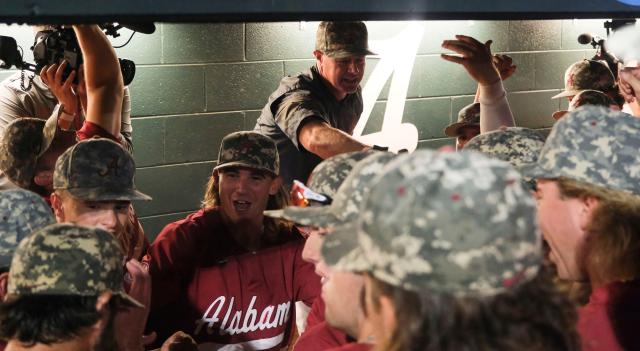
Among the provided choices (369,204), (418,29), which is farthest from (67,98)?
(418,29)

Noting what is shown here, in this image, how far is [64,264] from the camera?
209cm

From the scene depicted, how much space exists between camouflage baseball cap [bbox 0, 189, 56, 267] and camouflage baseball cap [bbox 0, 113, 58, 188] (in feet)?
2.79

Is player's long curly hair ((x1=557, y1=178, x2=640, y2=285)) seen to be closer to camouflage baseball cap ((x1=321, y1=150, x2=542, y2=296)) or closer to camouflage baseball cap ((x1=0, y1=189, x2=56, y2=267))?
camouflage baseball cap ((x1=321, y1=150, x2=542, y2=296))

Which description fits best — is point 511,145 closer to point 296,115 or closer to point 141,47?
point 296,115

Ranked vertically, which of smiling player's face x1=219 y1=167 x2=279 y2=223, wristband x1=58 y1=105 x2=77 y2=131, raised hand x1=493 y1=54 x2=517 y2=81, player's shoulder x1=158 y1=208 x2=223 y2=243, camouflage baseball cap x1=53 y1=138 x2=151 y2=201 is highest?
raised hand x1=493 y1=54 x2=517 y2=81

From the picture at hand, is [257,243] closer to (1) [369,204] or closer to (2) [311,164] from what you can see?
(2) [311,164]

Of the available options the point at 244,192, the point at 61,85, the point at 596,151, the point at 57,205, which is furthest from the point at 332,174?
the point at 61,85

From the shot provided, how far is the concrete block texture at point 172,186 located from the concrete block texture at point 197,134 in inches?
2.5

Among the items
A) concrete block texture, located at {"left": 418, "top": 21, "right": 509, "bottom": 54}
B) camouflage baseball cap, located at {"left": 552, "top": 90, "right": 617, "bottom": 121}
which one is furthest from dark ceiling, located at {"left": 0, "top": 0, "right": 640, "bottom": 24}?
concrete block texture, located at {"left": 418, "top": 21, "right": 509, "bottom": 54}

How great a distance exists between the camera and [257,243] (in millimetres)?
3498

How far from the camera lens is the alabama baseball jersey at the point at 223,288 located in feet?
10.7

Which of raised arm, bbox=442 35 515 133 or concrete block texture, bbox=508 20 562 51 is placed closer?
raised arm, bbox=442 35 515 133

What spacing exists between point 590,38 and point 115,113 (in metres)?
4.80

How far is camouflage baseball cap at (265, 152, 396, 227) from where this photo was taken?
76.2 inches
